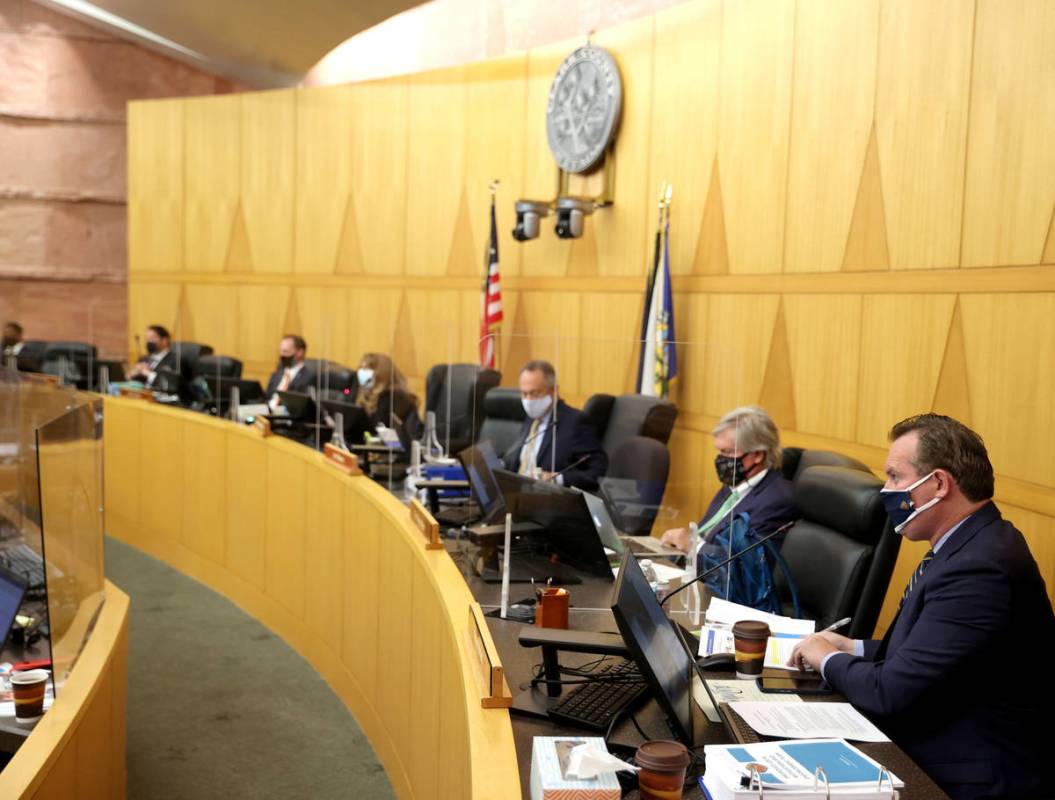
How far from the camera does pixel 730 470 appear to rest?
336cm

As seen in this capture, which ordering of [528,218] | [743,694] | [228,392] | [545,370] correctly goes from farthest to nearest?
1. [528,218]
2. [228,392]
3. [545,370]
4. [743,694]

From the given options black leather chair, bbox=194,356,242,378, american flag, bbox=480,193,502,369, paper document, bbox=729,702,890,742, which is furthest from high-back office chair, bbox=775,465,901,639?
black leather chair, bbox=194,356,242,378

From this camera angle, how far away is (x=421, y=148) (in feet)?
29.5

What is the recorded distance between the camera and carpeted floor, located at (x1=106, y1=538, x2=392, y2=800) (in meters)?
3.50

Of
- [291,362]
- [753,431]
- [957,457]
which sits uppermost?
[957,457]

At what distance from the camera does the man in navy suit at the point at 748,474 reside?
10.7 ft

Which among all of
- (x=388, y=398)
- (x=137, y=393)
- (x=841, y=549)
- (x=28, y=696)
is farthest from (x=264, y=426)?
(x=841, y=549)

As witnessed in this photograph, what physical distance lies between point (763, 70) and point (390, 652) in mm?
3807

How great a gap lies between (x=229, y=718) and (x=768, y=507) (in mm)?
2141

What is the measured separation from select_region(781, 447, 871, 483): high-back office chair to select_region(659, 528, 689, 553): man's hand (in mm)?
396

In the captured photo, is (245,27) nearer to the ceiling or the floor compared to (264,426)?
nearer to the ceiling

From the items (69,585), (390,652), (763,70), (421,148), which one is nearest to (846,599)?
(390,652)

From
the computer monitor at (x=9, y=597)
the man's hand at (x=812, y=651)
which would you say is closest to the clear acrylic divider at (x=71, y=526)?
the computer monitor at (x=9, y=597)

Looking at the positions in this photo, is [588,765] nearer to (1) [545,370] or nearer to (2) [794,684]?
(2) [794,684]
